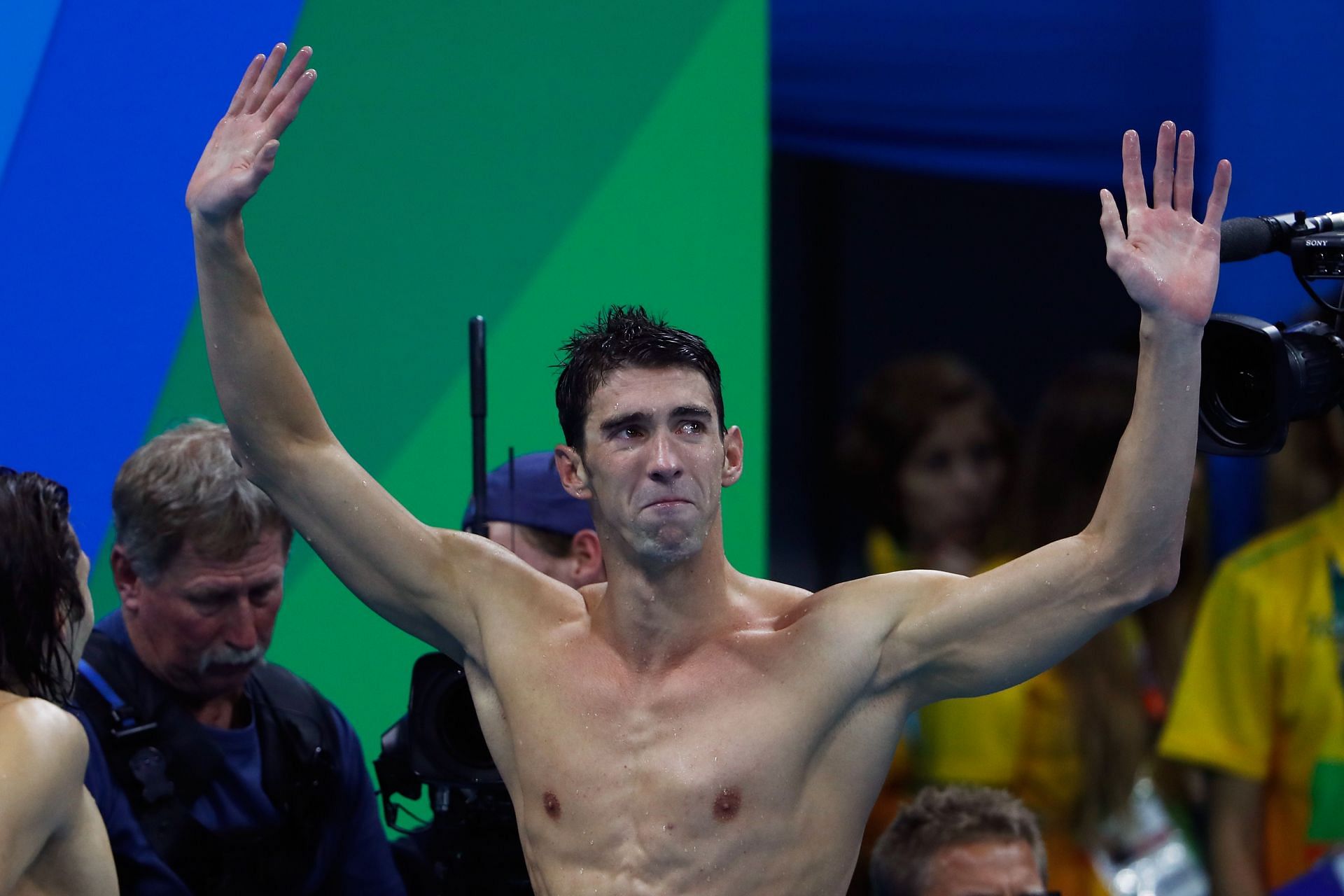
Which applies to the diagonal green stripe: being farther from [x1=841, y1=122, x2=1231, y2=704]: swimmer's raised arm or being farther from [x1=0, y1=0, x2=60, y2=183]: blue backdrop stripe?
[x1=841, y1=122, x2=1231, y2=704]: swimmer's raised arm

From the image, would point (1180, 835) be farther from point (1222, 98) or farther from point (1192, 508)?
point (1222, 98)

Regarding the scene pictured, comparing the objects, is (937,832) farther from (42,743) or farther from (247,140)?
(247,140)

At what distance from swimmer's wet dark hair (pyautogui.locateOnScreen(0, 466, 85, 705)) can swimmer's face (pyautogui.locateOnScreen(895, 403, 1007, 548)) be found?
2.40 meters

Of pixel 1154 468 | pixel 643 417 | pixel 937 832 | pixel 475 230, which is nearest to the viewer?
pixel 1154 468

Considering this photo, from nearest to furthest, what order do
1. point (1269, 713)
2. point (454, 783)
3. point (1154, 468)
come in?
1. point (1154, 468)
2. point (454, 783)
3. point (1269, 713)

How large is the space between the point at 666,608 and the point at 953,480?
2.00 m

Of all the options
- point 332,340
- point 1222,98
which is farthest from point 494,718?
point 1222,98

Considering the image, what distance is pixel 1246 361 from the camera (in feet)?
7.60

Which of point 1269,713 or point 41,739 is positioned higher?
point 41,739

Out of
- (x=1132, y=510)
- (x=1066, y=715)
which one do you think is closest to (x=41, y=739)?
(x=1132, y=510)

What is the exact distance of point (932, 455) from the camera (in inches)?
172

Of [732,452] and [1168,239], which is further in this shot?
[732,452]

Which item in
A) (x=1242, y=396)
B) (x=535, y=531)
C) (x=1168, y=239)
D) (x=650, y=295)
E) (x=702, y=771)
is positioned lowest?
(x=702, y=771)

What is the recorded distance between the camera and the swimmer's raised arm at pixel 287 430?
241cm
